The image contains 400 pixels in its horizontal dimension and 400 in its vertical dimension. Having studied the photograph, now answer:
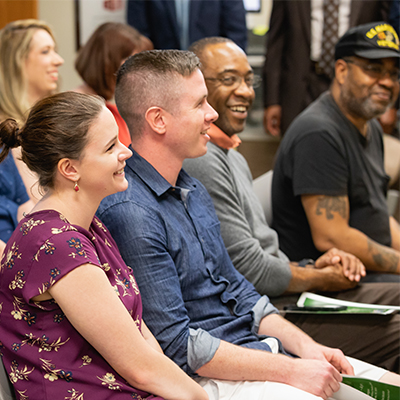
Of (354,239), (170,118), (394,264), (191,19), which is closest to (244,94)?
(170,118)

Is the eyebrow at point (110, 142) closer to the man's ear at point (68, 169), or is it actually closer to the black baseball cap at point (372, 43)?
the man's ear at point (68, 169)

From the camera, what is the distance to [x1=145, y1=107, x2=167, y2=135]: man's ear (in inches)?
47.0

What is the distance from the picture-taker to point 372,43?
6.21 ft

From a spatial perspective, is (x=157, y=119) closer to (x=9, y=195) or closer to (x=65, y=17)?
(x=9, y=195)

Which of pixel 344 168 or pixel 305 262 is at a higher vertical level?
pixel 344 168

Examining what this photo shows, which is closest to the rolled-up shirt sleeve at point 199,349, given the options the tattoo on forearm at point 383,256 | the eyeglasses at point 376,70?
the tattoo on forearm at point 383,256

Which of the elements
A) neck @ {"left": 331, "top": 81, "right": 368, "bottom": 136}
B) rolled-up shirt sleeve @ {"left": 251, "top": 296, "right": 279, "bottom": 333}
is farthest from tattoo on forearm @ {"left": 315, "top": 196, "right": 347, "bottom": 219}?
rolled-up shirt sleeve @ {"left": 251, "top": 296, "right": 279, "bottom": 333}

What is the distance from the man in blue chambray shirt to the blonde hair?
1028mm

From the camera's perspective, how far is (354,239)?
1818 mm

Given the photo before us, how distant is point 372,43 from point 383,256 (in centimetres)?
81

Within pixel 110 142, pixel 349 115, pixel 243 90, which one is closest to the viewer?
pixel 110 142

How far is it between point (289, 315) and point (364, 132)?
2.87ft

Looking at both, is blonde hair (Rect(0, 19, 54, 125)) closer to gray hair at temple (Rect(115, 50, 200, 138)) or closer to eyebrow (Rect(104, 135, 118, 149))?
gray hair at temple (Rect(115, 50, 200, 138))

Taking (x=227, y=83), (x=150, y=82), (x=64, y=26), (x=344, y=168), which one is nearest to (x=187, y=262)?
(x=150, y=82)
